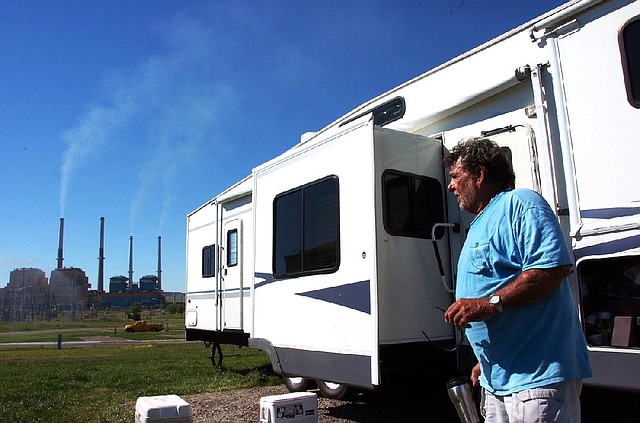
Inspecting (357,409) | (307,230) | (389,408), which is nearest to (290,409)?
(307,230)

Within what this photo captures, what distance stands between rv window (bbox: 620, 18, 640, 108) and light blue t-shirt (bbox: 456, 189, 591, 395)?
1.64 metres

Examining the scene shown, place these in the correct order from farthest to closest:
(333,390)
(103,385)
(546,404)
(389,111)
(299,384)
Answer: (103,385) → (299,384) → (333,390) → (389,111) → (546,404)

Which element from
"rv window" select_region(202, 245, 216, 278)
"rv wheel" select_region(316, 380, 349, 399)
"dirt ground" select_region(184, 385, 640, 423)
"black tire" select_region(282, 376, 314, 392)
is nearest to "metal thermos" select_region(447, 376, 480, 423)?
"dirt ground" select_region(184, 385, 640, 423)

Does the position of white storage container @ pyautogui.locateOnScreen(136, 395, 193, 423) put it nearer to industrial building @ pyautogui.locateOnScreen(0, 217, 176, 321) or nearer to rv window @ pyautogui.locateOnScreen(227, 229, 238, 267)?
rv window @ pyautogui.locateOnScreen(227, 229, 238, 267)

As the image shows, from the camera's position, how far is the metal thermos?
8.31 feet

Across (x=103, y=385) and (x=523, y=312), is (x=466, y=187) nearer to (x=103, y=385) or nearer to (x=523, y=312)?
(x=523, y=312)

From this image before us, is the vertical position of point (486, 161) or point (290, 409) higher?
point (486, 161)

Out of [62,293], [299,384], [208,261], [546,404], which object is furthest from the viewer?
[62,293]

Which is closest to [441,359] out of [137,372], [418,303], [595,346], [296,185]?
[418,303]

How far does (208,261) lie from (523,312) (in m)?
8.19

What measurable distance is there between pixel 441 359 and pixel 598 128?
2.26m

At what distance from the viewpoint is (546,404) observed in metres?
2.09

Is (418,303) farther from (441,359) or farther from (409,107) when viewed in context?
(409,107)

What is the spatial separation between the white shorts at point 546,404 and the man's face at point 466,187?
30.9 inches
